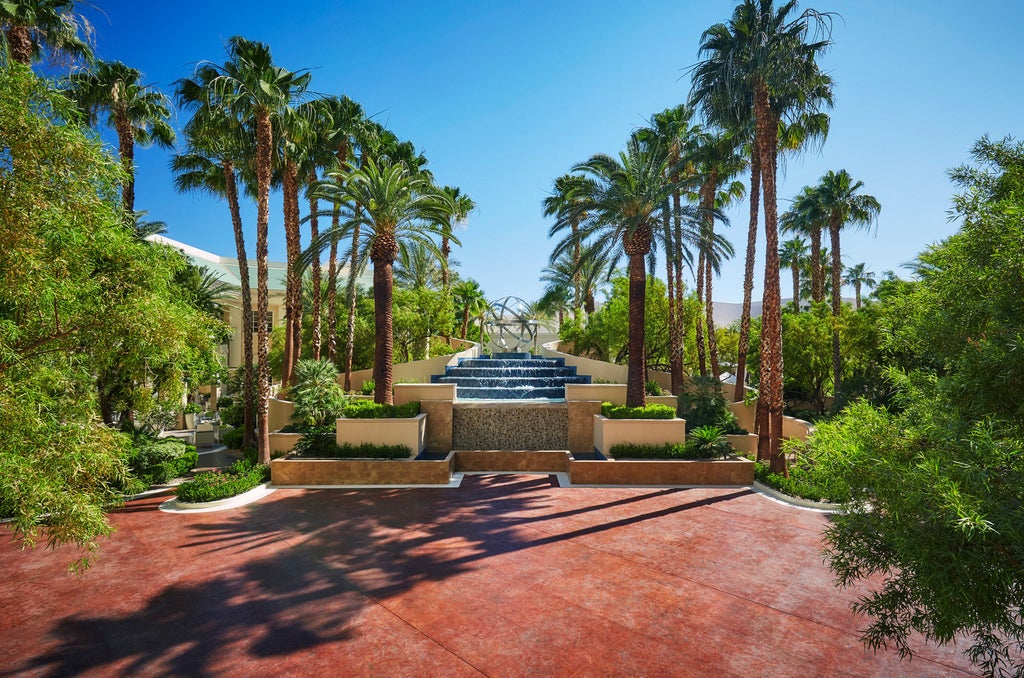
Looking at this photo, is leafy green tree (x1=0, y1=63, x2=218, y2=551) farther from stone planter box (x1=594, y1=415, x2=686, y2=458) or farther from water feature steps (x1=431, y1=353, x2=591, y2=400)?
water feature steps (x1=431, y1=353, x2=591, y2=400)

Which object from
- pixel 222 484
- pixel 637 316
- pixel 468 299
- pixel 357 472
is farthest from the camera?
pixel 468 299

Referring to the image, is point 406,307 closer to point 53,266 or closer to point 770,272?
point 770,272

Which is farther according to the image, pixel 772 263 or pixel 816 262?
pixel 816 262

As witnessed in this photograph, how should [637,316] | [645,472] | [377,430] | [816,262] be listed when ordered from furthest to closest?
[816,262] < [637,316] < [377,430] < [645,472]

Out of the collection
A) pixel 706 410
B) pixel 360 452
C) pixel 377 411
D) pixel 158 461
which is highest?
pixel 377 411

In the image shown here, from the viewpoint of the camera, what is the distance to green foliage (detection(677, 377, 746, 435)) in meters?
18.8

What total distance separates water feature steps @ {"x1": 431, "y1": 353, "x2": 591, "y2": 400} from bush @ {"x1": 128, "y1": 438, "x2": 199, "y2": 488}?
1047cm

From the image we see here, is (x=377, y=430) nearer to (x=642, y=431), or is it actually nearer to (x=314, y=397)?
(x=314, y=397)

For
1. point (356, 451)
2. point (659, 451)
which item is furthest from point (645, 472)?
point (356, 451)

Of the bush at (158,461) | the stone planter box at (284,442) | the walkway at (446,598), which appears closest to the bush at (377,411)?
the stone planter box at (284,442)

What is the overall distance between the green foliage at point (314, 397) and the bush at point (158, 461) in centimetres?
377

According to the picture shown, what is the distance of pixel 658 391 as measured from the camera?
21.9 meters

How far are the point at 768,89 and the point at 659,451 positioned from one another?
12153 millimetres

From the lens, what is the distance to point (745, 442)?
60.3ft
